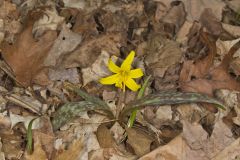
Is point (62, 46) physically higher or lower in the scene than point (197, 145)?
higher

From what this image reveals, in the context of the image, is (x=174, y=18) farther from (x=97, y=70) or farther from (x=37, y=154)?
(x=37, y=154)

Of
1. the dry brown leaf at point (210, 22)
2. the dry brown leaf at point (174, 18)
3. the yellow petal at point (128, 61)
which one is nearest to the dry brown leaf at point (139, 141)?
the yellow petal at point (128, 61)

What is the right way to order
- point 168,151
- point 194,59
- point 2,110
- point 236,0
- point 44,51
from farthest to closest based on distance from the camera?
1. point 236,0
2. point 194,59
3. point 44,51
4. point 2,110
5. point 168,151

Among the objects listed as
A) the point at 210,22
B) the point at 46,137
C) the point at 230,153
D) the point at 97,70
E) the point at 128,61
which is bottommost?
the point at 230,153

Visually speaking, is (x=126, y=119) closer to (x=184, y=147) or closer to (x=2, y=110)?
(x=184, y=147)

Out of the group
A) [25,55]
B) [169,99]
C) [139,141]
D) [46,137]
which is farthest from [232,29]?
[46,137]

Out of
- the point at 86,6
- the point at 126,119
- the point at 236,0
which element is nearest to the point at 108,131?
the point at 126,119

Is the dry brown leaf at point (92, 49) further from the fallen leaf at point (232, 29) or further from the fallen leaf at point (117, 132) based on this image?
the fallen leaf at point (232, 29)
